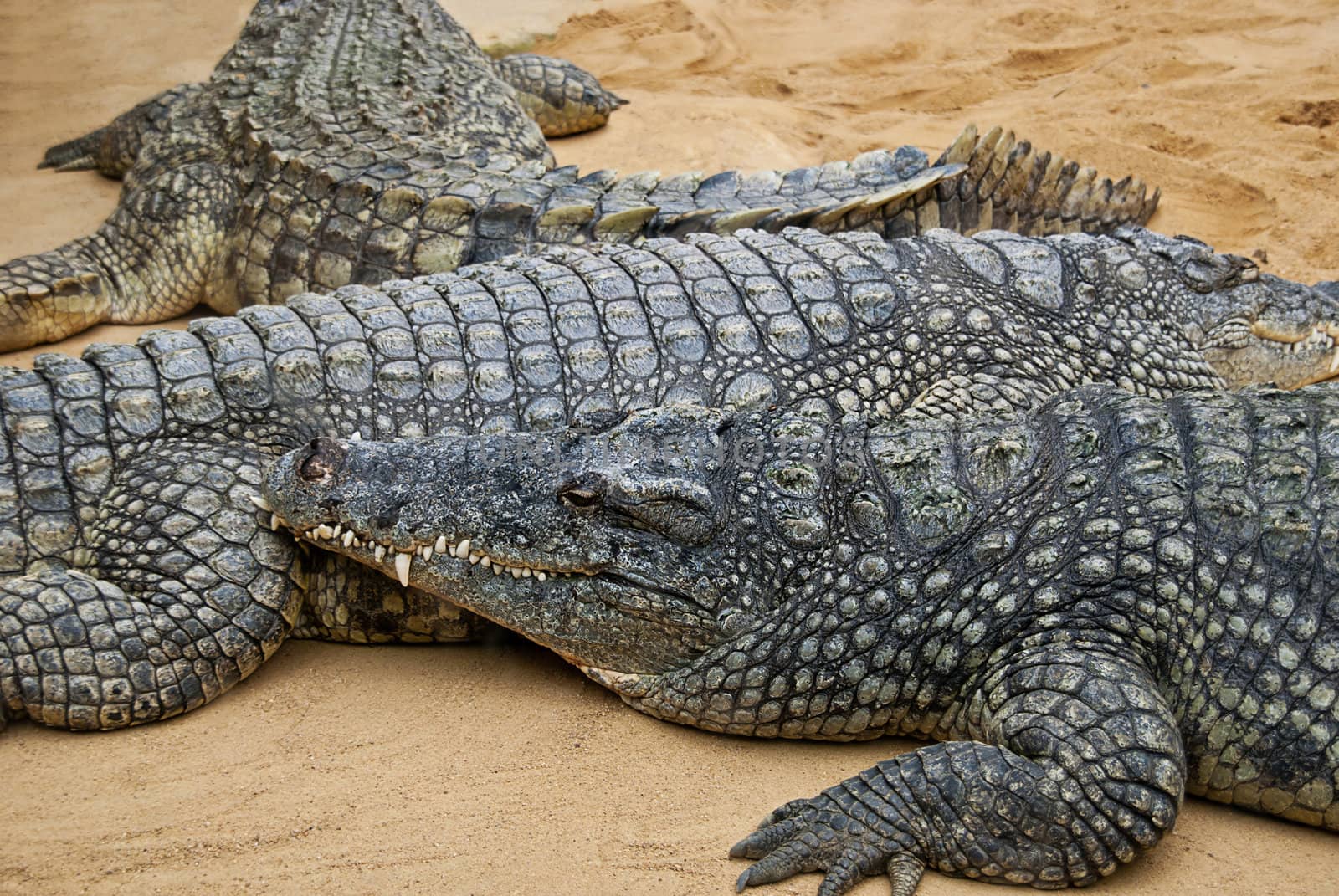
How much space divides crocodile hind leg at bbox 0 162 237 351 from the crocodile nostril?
280 centimetres

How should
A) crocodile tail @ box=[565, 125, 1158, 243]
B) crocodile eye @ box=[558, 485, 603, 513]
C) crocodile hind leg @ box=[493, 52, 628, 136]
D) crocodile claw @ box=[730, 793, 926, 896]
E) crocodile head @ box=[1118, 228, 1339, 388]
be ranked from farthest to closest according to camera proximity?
1. crocodile hind leg @ box=[493, 52, 628, 136]
2. crocodile tail @ box=[565, 125, 1158, 243]
3. crocodile head @ box=[1118, 228, 1339, 388]
4. crocodile eye @ box=[558, 485, 603, 513]
5. crocodile claw @ box=[730, 793, 926, 896]

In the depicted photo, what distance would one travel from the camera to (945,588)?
2982mm

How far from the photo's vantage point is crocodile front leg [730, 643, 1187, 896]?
2633mm

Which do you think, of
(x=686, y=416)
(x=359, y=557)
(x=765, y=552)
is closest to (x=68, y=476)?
(x=359, y=557)

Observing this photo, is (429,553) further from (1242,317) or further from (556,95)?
(556,95)

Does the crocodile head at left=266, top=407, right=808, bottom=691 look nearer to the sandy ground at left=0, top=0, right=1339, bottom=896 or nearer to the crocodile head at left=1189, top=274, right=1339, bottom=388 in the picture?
the sandy ground at left=0, top=0, right=1339, bottom=896

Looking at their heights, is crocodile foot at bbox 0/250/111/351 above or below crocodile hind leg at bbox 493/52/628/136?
below

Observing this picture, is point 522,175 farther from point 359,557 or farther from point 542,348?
point 359,557

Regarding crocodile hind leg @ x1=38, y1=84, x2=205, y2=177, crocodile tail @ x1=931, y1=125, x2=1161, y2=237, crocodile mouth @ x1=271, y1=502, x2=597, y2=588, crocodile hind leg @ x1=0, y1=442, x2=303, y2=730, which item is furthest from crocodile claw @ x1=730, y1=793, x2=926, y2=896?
crocodile hind leg @ x1=38, y1=84, x2=205, y2=177

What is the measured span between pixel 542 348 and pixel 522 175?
1.61 metres

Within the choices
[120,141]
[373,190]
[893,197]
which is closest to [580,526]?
[893,197]

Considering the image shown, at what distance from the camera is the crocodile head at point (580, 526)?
3.03 m

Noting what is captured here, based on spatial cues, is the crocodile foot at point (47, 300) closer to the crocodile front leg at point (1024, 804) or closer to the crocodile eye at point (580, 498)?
the crocodile eye at point (580, 498)

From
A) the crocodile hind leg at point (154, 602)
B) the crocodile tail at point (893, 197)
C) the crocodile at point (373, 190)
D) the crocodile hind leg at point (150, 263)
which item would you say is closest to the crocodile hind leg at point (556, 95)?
the crocodile at point (373, 190)
